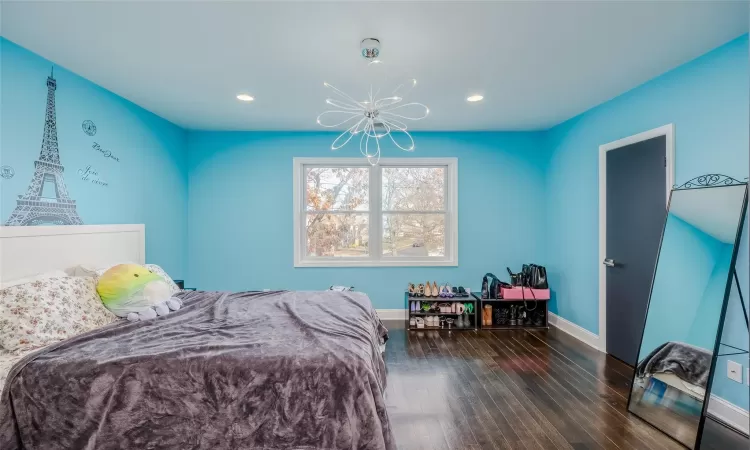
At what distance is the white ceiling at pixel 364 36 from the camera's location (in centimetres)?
189

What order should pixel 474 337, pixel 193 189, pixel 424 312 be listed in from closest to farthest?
pixel 474 337, pixel 424 312, pixel 193 189

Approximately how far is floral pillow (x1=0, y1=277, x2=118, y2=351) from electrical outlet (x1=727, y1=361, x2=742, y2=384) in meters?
3.92

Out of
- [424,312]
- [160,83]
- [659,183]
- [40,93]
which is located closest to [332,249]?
[424,312]

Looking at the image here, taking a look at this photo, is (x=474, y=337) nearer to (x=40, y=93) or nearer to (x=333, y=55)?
(x=333, y=55)

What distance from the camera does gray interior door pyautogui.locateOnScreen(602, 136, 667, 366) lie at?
2.82 m

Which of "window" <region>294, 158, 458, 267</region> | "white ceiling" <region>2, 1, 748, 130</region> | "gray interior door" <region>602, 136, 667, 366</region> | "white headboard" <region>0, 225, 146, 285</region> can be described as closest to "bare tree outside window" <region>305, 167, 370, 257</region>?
"window" <region>294, 158, 458, 267</region>

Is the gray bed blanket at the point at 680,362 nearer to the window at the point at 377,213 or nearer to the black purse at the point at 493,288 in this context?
the black purse at the point at 493,288

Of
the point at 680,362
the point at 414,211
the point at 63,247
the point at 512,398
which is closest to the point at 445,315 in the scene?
the point at 414,211

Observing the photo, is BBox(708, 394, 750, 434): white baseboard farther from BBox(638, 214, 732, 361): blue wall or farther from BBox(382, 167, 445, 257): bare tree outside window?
BBox(382, 167, 445, 257): bare tree outside window

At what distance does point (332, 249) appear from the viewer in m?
4.65

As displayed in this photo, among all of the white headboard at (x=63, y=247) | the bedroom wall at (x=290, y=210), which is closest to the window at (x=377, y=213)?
the bedroom wall at (x=290, y=210)

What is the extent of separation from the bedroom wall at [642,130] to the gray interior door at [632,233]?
18cm

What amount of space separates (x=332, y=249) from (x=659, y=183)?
11.4ft

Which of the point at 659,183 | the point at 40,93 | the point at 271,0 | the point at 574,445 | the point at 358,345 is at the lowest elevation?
the point at 574,445
